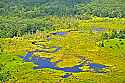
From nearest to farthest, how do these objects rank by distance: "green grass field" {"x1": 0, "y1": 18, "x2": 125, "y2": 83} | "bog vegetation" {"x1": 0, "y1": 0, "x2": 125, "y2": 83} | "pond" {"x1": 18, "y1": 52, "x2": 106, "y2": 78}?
"green grass field" {"x1": 0, "y1": 18, "x2": 125, "y2": 83} → "bog vegetation" {"x1": 0, "y1": 0, "x2": 125, "y2": 83} → "pond" {"x1": 18, "y1": 52, "x2": 106, "y2": 78}

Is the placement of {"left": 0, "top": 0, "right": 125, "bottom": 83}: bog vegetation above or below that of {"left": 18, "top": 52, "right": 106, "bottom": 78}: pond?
above

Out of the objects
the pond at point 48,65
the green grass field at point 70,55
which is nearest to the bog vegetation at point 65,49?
the green grass field at point 70,55

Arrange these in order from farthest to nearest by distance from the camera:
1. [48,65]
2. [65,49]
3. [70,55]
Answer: [65,49] → [70,55] → [48,65]

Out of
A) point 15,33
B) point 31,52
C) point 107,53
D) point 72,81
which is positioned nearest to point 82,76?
point 72,81

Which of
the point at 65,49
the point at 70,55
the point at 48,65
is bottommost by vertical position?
the point at 48,65

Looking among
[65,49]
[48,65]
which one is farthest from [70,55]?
[48,65]

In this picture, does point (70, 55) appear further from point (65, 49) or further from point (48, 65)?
point (48, 65)

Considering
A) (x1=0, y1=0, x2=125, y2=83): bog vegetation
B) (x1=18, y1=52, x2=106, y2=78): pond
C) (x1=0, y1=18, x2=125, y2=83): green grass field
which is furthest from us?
(x1=18, y1=52, x2=106, y2=78): pond

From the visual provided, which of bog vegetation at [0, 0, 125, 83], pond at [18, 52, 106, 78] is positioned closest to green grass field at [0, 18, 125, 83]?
bog vegetation at [0, 0, 125, 83]

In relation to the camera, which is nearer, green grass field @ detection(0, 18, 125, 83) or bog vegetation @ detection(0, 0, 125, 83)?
green grass field @ detection(0, 18, 125, 83)

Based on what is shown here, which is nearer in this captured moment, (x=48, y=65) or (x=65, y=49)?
(x=48, y=65)

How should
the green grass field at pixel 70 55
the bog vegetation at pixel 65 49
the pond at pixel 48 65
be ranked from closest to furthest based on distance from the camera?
the green grass field at pixel 70 55 < the bog vegetation at pixel 65 49 < the pond at pixel 48 65

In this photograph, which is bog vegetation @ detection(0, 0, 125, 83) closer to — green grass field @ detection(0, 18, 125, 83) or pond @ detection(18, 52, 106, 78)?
green grass field @ detection(0, 18, 125, 83)

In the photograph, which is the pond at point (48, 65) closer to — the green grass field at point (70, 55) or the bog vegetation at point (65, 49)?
the bog vegetation at point (65, 49)
